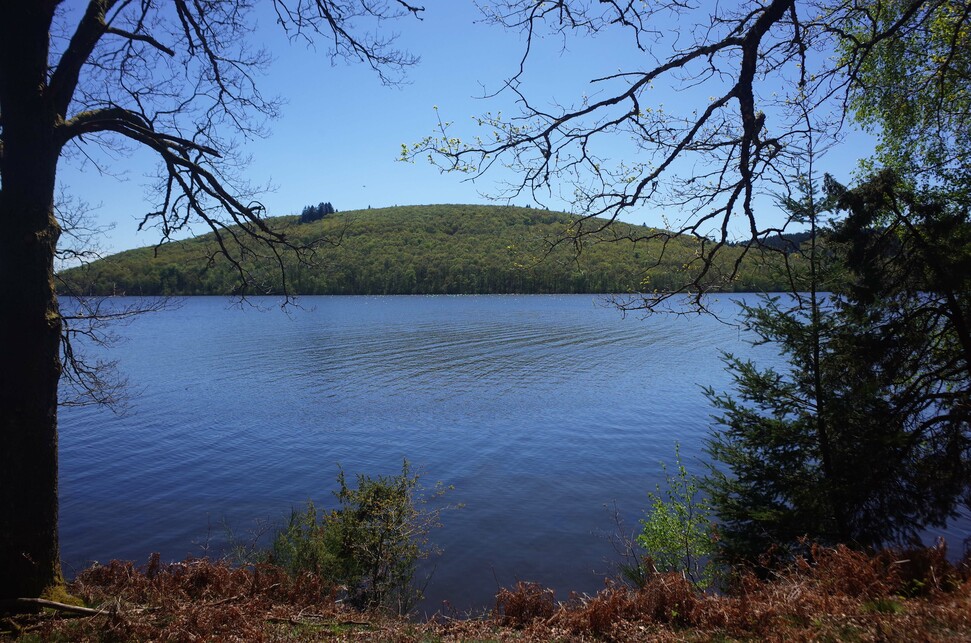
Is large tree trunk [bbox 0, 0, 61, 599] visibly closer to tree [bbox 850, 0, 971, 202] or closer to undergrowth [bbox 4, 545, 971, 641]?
undergrowth [bbox 4, 545, 971, 641]

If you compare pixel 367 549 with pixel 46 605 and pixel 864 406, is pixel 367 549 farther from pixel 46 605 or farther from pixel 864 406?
pixel 864 406

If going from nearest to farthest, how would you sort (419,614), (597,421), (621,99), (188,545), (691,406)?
1. (621,99)
2. (419,614)
3. (188,545)
4. (597,421)
5. (691,406)

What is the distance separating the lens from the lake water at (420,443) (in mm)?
13125

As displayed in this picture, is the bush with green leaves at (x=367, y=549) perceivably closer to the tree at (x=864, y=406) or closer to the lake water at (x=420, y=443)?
the lake water at (x=420, y=443)

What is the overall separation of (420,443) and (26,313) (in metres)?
16.1

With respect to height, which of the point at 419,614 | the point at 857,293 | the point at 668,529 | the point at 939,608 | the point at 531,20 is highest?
the point at 531,20

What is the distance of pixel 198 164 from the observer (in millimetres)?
6918

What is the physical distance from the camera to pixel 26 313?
5.47 m

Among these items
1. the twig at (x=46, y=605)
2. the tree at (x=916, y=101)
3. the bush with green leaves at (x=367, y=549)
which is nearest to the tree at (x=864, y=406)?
the tree at (x=916, y=101)

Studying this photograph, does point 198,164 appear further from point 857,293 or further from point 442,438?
point 442,438

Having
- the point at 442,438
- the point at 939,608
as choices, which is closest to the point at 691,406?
the point at 442,438

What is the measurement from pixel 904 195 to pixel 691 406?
55.9ft

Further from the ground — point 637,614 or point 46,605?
point 46,605

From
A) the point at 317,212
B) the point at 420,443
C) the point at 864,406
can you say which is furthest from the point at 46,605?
the point at 317,212
